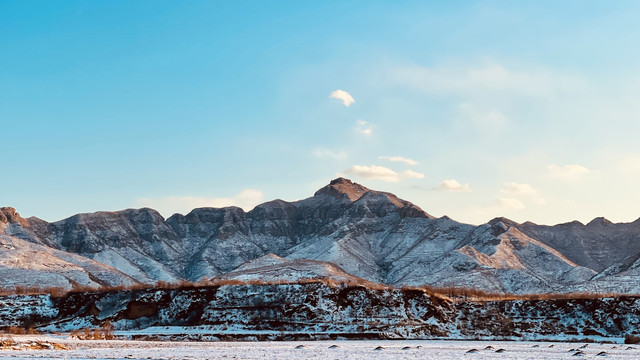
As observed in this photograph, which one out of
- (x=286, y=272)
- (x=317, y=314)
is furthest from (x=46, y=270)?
(x=317, y=314)

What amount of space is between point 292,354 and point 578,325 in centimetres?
4533

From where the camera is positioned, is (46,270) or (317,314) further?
(46,270)

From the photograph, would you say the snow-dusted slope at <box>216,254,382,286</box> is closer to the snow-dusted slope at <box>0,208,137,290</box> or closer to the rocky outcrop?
the snow-dusted slope at <box>0,208,137,290</box>

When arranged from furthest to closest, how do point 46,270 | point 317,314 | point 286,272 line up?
point 46,270 → point 286,272 → point 317,314

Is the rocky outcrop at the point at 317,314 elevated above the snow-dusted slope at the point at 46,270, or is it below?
below

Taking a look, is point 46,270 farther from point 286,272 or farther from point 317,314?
point 317,314

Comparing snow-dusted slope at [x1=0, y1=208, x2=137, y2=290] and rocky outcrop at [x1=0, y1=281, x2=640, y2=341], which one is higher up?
snow-dusted slope at [x1=0, y1=208, x2=137, y2=290]

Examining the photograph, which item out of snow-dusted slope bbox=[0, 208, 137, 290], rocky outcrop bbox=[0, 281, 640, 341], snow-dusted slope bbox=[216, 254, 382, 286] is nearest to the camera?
rocky outcrop bbox=[0, 281, 640, 341]

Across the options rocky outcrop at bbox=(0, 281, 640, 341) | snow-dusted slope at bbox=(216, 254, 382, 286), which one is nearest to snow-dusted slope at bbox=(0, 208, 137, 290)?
snow-dusted slope at bbox=(216, 254, 382, 286)

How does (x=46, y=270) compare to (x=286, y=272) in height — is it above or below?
above

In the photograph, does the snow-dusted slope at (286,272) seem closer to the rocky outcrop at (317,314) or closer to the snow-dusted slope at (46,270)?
the snow-dusted slope at (46,270)

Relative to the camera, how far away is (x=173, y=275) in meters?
193

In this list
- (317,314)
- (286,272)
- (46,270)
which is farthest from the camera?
(46,270)

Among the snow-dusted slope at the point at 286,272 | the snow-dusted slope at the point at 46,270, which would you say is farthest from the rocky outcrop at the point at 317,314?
the snow-dusted slope at the point at 286,272
